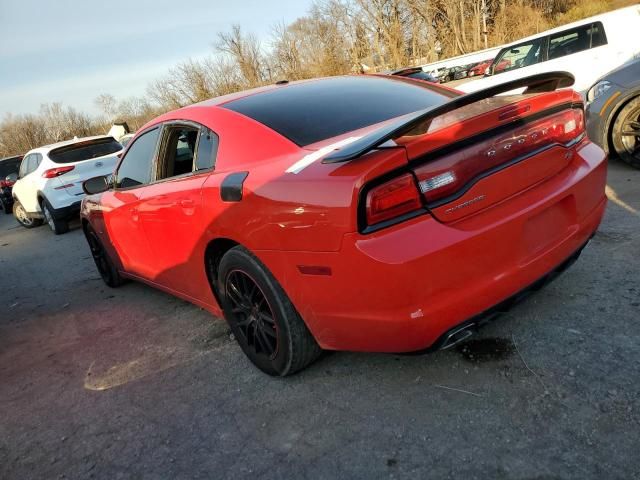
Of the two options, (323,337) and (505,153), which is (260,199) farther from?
(505,153)

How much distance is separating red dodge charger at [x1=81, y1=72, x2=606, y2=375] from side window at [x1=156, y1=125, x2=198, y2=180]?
1.0 inches

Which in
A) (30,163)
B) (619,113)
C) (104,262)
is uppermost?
(30,163)

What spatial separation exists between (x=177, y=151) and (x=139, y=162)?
0.69 metres

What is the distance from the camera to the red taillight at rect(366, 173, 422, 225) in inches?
78.0

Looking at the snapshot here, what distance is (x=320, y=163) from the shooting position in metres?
2.19

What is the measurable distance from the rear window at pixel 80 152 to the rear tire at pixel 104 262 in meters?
4.41

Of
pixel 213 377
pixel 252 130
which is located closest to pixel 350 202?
pixel 252 130

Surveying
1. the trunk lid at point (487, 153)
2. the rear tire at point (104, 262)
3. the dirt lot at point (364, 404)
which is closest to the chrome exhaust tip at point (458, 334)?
the dirt lot at point (364, 404)

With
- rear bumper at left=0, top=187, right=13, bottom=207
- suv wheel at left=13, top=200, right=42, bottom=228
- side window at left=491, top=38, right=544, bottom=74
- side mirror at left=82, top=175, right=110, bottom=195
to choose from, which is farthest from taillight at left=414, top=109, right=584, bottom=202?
rear bumper at left=0, top=187, right=13, bottom=207

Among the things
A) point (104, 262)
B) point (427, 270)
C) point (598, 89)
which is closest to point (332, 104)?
point (427, 270)

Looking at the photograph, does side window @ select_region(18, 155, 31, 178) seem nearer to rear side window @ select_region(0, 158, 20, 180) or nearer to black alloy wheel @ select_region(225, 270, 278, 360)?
rear side window @ select_region(0, 158, 20, 180)

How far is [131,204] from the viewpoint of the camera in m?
3.86

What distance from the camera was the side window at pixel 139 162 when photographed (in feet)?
12.2

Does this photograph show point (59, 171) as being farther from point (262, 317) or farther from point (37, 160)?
point (262, 317)
